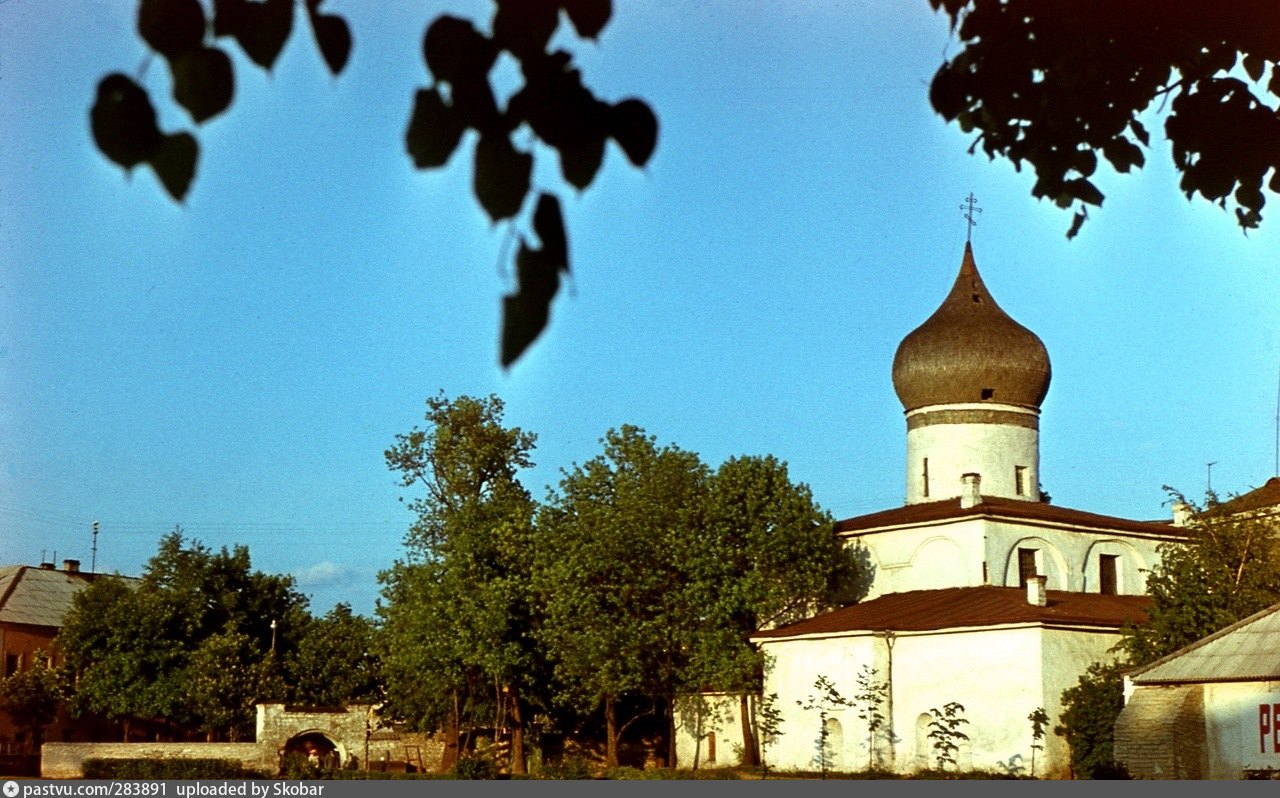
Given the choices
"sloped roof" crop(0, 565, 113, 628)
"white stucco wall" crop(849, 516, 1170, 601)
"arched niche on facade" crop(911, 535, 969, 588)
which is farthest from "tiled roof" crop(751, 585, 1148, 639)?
"sloped roof" crop(0, 565, 113, 628)

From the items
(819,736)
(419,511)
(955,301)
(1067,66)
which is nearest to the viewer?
(1067,66)

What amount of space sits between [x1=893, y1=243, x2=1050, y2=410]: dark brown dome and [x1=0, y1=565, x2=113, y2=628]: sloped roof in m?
26.6

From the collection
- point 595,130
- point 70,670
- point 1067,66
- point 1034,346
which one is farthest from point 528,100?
point 70,670

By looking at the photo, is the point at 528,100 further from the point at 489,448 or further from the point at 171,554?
the point at 171,554

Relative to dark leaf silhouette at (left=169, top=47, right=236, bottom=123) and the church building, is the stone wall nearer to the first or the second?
the church building

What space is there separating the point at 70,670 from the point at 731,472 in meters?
22.0

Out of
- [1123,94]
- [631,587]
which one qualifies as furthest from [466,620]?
[1123,94]

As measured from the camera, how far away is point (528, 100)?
11.7 ft

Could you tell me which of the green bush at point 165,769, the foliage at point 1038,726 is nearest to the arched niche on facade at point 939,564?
the foliage at point 1038,726

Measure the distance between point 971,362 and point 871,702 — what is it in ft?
34.4

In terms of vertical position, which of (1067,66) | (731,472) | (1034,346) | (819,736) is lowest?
(819,736)

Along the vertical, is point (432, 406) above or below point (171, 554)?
above

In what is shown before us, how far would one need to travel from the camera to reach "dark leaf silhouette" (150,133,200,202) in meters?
3.28

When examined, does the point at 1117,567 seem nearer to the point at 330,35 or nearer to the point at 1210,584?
the point at 1210,584
